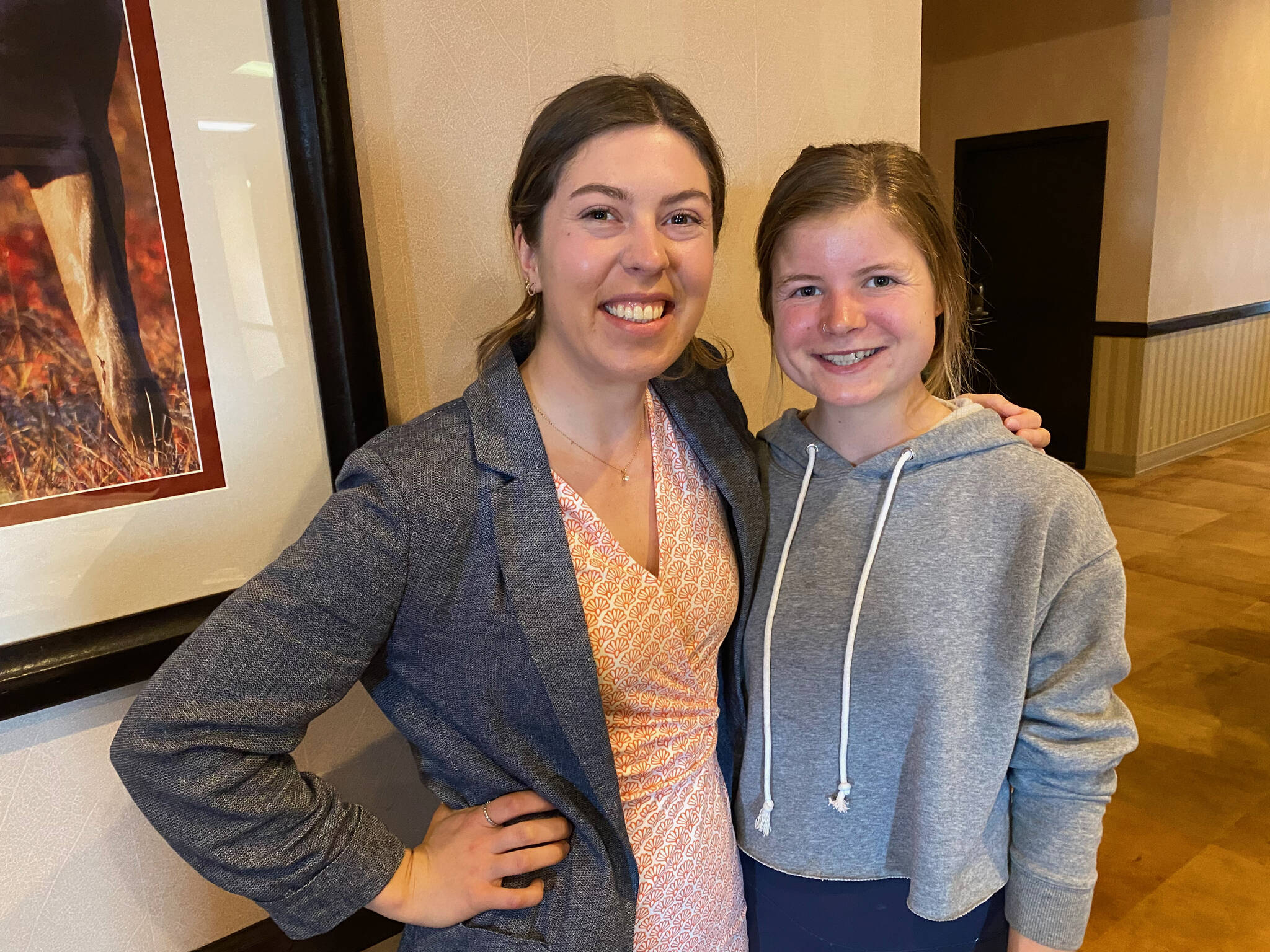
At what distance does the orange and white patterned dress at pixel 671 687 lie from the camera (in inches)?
34.4

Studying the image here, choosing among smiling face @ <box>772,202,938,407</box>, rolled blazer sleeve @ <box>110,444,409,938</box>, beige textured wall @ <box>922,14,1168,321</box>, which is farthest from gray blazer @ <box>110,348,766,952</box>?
beige textured wall @ <box>922,14,1168,321</box>

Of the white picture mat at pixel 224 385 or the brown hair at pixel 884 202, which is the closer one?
the white picture mat at pixel 224 385

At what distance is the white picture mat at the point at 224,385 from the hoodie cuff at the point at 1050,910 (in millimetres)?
901

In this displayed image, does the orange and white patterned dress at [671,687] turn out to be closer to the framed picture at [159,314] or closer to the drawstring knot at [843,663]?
the drawstring knot at [843,663]

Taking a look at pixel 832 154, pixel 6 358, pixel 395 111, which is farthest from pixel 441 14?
pixel 6 358


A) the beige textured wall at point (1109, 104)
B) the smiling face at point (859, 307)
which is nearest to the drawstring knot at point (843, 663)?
the smiling face at point (859, 307)

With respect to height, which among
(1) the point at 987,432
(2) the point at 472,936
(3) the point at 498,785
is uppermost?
(1) the point at 987,432

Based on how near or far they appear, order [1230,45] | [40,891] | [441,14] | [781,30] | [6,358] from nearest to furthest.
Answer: [6,358] → [40,891] → [441,14] → [781,30] → [1230,45]

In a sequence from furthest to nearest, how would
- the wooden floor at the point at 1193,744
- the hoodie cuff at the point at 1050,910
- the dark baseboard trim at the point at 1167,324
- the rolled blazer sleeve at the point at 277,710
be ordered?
the dark baseboard trim at the point at 1167,324
the wooden floor at the point at 1193,744
the hoodie cuff at the point at 1050,910
the rolled blazer sleeve at the point at 277,710

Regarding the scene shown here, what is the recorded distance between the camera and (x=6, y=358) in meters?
0.75

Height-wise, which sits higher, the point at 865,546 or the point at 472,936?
the point at 865,546

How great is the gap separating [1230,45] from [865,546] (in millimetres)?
5871

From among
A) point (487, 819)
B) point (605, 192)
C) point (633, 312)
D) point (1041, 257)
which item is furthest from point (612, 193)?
point (1041, 257)

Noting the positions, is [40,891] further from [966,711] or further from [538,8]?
[538,8]
